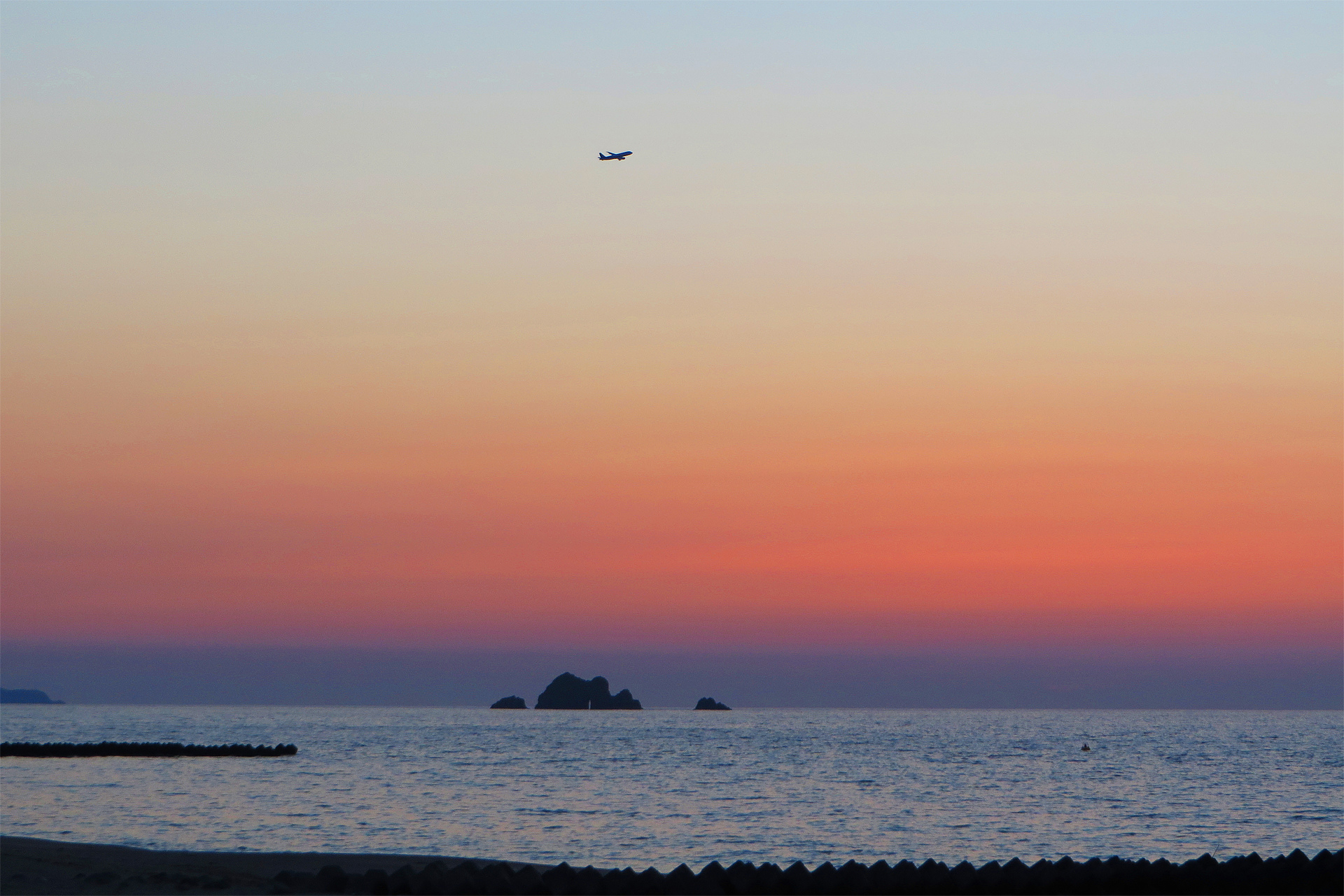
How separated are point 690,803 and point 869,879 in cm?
2915

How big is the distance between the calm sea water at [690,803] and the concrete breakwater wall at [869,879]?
8.97m

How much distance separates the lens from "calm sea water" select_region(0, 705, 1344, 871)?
41.1 meters

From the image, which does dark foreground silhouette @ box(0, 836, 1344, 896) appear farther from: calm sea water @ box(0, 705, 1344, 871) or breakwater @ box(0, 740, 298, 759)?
breakwater @ box(0, 740, 298, 759)

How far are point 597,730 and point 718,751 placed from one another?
66.4 m

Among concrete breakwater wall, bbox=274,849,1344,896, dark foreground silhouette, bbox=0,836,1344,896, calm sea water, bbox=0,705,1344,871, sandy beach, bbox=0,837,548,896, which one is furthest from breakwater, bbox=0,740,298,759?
concrete breakwater wall, bbox=274,849,1344,896

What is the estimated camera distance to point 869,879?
2819 cm

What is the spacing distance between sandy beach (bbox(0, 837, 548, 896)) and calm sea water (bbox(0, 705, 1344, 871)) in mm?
6102

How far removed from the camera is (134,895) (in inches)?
945

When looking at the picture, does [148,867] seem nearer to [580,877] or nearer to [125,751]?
[580,877]

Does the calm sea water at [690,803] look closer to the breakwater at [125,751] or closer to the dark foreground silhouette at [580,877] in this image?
the breakwater at [125,751]

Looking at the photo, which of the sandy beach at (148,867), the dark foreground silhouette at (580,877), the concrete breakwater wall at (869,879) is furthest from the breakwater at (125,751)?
the concrete breakwater wall at (869,879)

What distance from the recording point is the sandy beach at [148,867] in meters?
24.7

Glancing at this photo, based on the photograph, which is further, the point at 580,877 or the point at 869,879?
the point at 869,879

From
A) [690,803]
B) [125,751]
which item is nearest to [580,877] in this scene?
[690,803]
